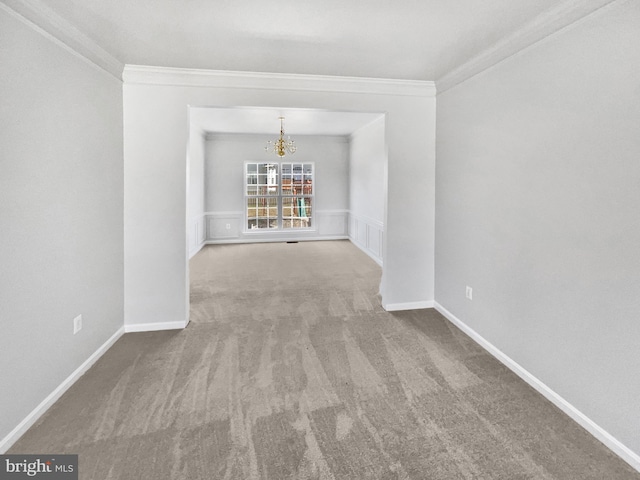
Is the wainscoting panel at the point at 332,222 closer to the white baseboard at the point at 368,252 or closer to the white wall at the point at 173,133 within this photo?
the white baseboard at the point at 368,252

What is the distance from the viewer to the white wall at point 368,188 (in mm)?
6477

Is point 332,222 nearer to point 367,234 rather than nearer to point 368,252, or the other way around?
point 367,234

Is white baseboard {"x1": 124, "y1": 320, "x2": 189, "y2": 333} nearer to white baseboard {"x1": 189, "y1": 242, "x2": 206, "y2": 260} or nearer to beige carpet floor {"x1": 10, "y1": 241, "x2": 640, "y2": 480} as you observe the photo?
beige carpet floor {"x1": 10, "y1": 241, "x2": 640, "y2": 480}

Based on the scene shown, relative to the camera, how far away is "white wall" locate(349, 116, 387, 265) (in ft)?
21.2

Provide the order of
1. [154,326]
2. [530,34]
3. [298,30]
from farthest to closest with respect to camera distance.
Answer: [154,326], [298,30], [530,34]

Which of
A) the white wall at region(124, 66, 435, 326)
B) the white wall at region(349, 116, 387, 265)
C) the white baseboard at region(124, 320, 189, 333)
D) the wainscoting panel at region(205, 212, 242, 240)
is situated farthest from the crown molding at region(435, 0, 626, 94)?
the wainscoting panel at region(205, 212, 242, 240)

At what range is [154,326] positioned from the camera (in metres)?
3.51

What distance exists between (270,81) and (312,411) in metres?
2.89

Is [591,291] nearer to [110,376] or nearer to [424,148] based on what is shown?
[424,148]

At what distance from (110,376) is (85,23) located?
2453 millimetres

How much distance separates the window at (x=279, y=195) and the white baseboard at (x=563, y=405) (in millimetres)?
6165

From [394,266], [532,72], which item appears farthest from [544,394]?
[532,72]

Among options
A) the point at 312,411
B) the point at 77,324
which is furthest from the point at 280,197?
the point at 312,411

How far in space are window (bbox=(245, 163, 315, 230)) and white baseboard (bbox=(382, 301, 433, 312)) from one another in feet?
17.3
